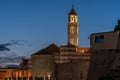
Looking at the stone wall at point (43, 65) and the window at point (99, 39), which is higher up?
the window at point (99, 39)

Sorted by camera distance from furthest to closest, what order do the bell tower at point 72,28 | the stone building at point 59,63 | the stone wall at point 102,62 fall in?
1. the bell tower at point 72,28
2. the stone building at point 59,63
3. the stone wall at point 102,62

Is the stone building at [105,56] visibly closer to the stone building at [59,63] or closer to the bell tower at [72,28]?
the stone building at [59,63]

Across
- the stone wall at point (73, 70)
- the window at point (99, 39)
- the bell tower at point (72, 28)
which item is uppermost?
the bell tower at point (72, 28)

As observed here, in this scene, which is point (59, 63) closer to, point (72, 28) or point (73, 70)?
point (73, 70)

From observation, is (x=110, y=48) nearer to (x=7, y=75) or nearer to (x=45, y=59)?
(x=45, y=59)

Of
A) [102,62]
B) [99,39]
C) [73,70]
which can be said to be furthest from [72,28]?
[102,62]

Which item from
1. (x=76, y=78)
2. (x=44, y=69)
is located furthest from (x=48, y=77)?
(x=76, y=78)

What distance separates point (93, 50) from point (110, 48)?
138 inches

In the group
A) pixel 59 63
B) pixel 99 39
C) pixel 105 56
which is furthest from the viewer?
pixel 59 63

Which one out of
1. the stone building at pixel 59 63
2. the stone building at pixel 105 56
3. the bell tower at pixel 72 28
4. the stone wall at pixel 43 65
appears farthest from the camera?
the bell tower at pixel 72 28

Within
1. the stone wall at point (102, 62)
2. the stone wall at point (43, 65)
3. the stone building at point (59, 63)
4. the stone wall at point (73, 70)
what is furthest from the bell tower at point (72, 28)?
the stone wall at point (102, 62)

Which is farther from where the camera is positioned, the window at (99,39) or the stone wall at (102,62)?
the window at (99,39)

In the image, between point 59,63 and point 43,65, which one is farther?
point 43,65

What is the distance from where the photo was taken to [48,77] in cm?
6850
